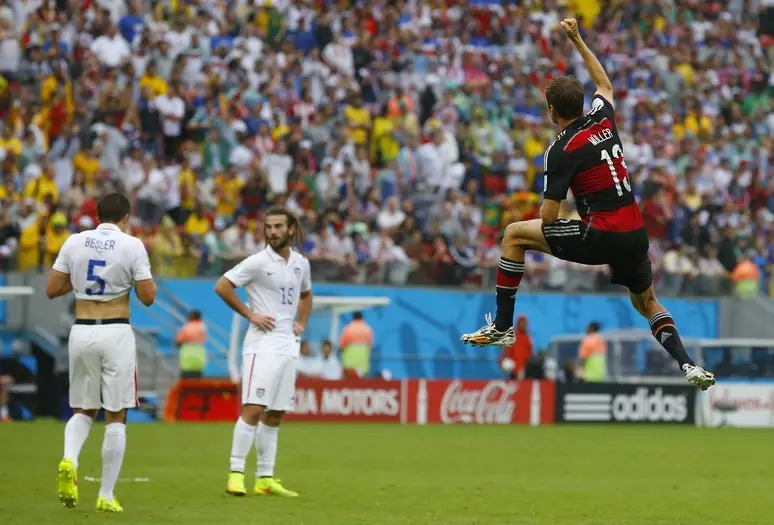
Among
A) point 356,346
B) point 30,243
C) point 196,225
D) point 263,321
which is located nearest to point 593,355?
point 356,346

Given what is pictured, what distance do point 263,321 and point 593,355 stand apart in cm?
1681

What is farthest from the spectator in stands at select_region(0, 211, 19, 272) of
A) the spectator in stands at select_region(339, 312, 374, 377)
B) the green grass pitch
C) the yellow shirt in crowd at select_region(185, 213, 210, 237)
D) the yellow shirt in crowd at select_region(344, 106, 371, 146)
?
the yellow shirt in crowd at select_region(344, 106, 371, 146)

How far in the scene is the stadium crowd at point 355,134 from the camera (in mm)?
27281

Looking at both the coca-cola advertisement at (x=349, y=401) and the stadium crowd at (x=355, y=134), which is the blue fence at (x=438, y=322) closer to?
the stadium crowd at (x=355, y=134)

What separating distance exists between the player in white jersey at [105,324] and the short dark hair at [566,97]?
11.7 feet

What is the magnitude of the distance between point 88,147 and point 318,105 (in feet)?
18.1

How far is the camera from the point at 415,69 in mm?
33250

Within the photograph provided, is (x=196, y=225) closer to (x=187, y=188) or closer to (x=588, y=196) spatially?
(x=187, y=188)

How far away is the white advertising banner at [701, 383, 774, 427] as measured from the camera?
1180 inches

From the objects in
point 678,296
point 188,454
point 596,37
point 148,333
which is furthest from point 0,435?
point 596,37

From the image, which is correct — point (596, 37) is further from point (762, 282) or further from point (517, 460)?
point (517, 460)

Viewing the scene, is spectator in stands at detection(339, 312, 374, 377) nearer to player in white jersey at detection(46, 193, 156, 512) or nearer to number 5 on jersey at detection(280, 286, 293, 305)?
number 5 on jersey at detection(280, 286, 293, 305)

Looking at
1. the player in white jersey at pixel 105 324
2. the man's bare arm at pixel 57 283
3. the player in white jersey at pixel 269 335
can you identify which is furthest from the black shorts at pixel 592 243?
the man's bare arm at pixel 57 283

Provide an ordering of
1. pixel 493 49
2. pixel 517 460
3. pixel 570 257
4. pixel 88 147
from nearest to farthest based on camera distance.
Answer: pixel 570 257 → pixel 517 460 → pixel 88 147 → pixel 493 49
